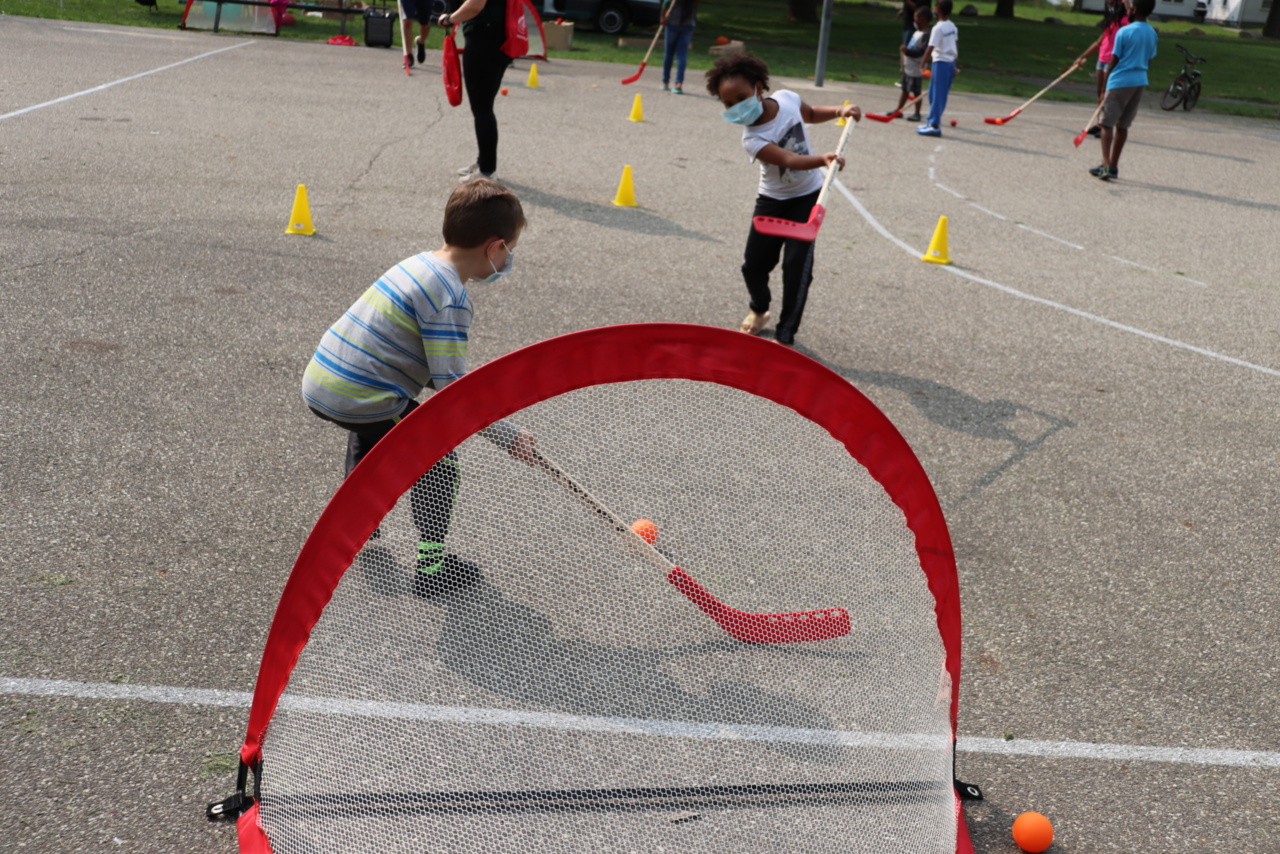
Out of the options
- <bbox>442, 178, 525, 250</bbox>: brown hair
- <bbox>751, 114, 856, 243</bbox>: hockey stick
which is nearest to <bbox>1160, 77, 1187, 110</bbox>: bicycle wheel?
<bbox>751, 114, 856, 243</bbox>: hockey stick

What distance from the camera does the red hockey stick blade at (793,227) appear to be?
18.8 ft

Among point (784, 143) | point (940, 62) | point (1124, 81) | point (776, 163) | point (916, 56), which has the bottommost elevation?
point (776, 163)

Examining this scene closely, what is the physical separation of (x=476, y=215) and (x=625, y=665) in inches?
59.0

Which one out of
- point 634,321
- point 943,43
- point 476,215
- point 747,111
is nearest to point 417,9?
point 943,43

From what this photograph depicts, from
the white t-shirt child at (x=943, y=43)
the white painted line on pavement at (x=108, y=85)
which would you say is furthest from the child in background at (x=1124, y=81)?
the white painted line on pavement at (x=108, y=85)

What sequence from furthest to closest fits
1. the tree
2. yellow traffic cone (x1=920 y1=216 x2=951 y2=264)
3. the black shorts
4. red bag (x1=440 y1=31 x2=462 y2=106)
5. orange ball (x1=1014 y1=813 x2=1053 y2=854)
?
1. the tree
2. the black shorts
3. red bag (x1=440 y1=31 x2=462 y2=106)
4. yellow traffic cone (x1=920 y1=216 x2=951 y2=264)
5. orange ball (x1=1014 y1=813 x2=1053 y2=854)

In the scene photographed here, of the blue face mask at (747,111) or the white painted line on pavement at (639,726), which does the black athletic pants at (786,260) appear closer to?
the blue face mask at (747,111)

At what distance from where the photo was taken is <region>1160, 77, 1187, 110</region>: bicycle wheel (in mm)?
19533

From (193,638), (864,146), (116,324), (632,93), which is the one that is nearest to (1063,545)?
(193,638)

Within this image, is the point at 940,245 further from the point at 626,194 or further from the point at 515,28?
the point at 515,28

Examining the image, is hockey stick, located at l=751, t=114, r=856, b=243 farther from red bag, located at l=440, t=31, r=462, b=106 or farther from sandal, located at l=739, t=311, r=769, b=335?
red bag, located at l=440, t=31, r=462, b=106

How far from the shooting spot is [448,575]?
2383 millimetres

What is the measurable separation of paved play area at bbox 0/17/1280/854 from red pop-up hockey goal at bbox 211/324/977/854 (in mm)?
238

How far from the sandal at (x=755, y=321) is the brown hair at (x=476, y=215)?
320 centimetres
